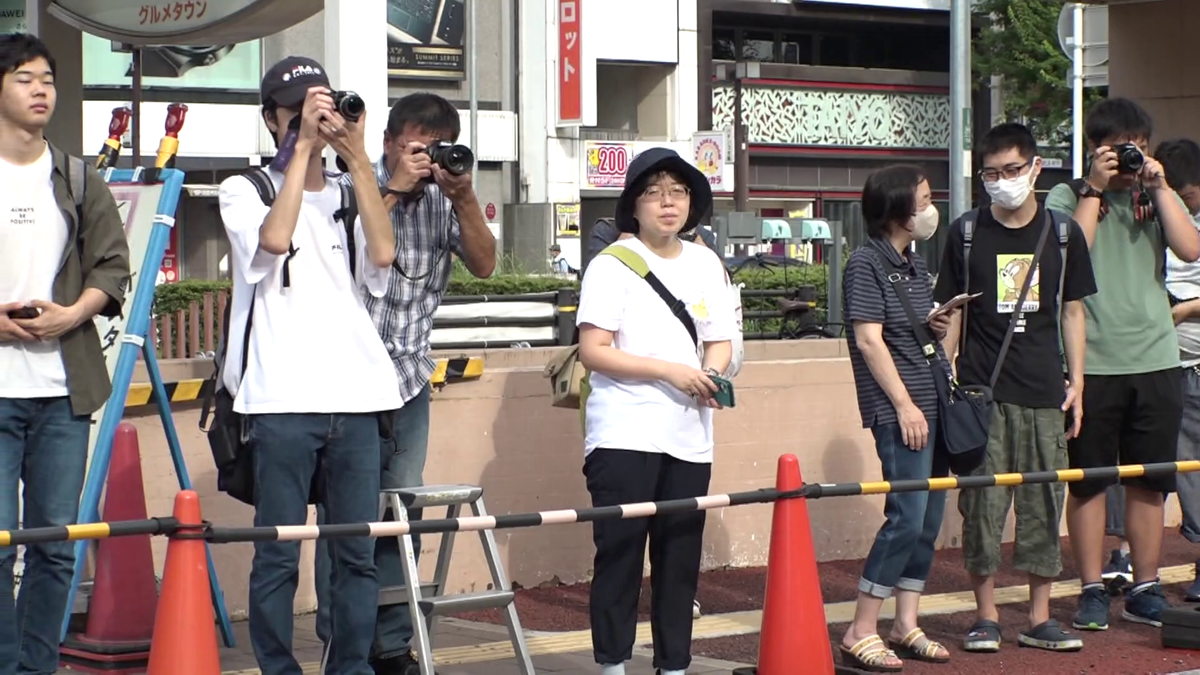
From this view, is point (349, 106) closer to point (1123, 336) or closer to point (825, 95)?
point (1123, 336)

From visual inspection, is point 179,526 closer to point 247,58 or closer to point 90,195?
point 90,195

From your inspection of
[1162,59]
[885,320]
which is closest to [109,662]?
[885,320]

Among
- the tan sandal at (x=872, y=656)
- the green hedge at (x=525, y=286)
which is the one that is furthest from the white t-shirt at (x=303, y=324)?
the green hedge at (x=525, y=286)

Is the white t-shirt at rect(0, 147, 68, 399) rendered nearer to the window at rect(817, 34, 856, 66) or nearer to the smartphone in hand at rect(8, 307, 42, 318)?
the smartphone in hand at rect(8, 307, 42, 318)

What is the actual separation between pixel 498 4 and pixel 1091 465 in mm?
34716

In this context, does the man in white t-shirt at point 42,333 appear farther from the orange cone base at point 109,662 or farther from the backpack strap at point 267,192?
the orange cone base at point 109,662

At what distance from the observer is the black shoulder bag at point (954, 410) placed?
23.0 feet

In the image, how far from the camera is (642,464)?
238 inches

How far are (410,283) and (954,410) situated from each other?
2151 mm

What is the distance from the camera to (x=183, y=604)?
16.5 ft

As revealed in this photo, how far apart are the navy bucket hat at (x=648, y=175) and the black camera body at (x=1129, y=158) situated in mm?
2131

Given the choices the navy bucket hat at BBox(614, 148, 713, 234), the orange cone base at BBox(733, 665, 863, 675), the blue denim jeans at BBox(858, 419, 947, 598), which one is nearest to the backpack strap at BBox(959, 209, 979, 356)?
the blue denim jeans at BBox(858, 419, 947, 598)

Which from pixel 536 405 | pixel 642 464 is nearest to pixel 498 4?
pixel 536 405

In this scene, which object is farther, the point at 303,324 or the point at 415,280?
the point at 415,280
